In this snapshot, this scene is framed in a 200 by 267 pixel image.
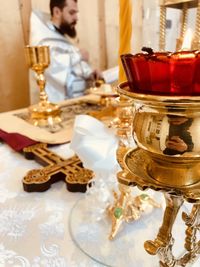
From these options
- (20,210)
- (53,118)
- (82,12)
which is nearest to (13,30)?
(82,12)

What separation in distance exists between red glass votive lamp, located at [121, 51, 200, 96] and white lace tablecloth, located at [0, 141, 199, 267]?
21 cm

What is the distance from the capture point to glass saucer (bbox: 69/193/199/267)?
0.97 feet

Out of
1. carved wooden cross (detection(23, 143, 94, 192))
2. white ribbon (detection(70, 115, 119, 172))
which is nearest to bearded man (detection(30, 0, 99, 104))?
carved wooden cross (detection(23, 143, 94, 192))

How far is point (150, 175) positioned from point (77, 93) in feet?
4.27

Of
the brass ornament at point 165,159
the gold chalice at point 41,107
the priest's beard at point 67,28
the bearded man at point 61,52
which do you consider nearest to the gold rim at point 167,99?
the brass ornament at point 165,159

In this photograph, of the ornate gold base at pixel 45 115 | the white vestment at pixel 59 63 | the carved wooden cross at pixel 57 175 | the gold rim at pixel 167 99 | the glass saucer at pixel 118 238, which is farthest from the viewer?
the white vestment at pixel 59 63

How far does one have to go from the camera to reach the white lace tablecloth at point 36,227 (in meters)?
0.30

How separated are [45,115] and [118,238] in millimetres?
552

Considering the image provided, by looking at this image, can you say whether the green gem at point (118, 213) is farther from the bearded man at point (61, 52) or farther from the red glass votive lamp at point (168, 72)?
the bearded man at point (61, 52)

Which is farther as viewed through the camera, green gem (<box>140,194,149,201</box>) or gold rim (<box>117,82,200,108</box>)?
A: green gem (<box>140,194,149,201</box>)

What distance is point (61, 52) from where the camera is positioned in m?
1.41

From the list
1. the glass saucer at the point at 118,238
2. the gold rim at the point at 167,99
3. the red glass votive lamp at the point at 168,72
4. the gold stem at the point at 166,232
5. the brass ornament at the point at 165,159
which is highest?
the red glass votive lamp at the point at 168,72

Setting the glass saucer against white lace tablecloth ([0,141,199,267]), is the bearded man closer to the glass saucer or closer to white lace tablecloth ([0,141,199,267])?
white lace tablecloth ([0,141,199,267])

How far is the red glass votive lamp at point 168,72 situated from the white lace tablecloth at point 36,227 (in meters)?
0.21
